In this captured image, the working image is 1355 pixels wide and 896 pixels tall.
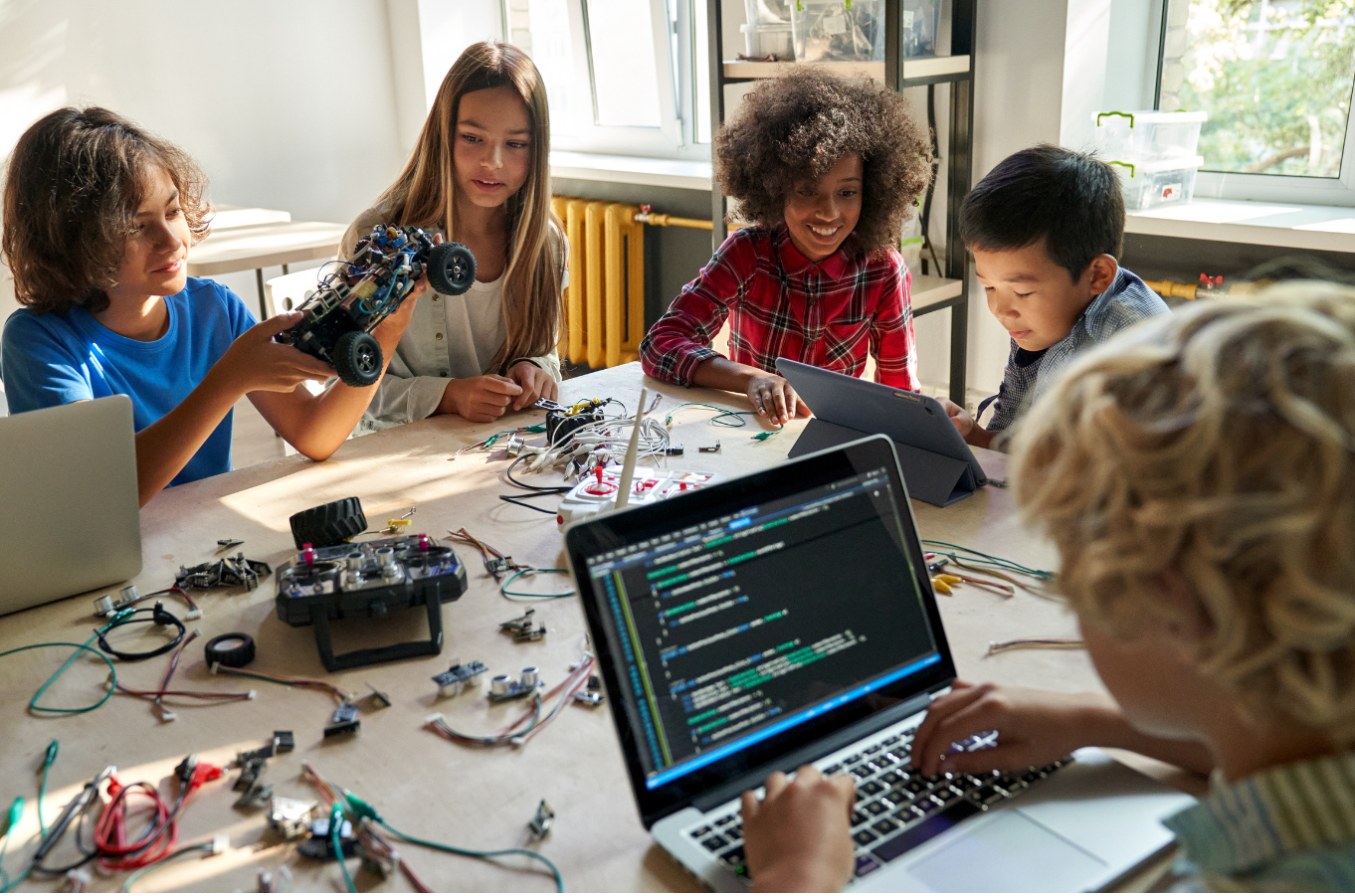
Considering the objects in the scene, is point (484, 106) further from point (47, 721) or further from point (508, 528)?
point (47, 721)

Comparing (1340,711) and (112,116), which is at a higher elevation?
(112,116)

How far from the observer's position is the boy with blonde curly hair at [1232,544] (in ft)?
1.53

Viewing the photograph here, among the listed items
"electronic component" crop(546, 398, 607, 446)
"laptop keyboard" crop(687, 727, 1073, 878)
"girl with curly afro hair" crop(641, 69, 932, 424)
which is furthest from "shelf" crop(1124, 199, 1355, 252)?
"laptop keyboard" crop(687, 727, 1073, 878)

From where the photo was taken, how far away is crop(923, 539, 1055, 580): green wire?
1113 mm

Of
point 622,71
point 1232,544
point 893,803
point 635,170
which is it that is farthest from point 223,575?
point 622,71

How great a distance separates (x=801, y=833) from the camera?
671mm

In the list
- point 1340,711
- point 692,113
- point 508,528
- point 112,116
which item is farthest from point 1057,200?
point 692,113

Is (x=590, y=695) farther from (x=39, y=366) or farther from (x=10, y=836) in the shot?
(x=39, y=366)

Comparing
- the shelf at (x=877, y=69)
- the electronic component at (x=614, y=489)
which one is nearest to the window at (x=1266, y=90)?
the shelf at (x=877, y=69)

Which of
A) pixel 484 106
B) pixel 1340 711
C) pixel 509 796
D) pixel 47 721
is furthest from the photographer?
pixel 484 106

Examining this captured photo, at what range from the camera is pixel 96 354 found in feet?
4.94

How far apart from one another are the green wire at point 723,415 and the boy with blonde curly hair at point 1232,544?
1.04m

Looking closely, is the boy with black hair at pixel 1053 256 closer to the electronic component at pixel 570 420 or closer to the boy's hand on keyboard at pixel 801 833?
the electronic component at pixel 570 420

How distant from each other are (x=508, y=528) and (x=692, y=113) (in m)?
2.80
